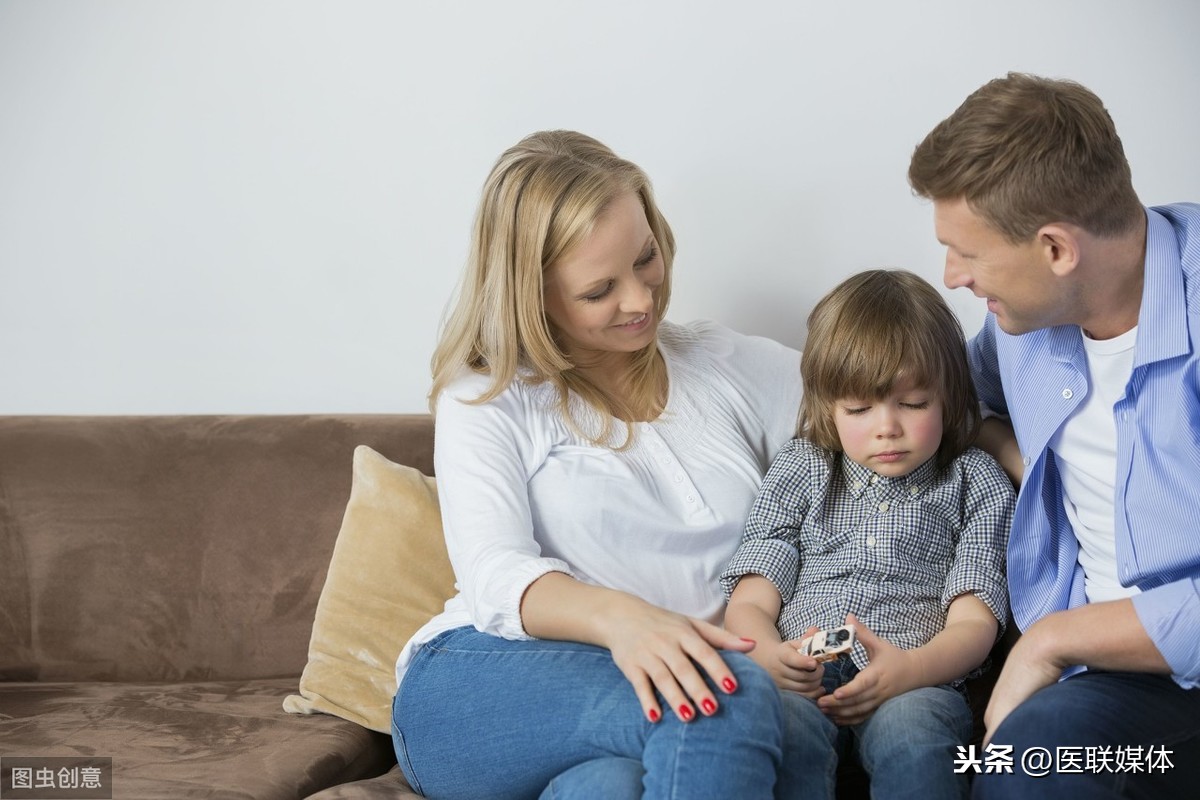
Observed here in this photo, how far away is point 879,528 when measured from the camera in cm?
175

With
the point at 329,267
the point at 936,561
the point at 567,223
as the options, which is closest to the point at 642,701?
the point at 936,561

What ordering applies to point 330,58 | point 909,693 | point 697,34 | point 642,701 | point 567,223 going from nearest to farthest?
1. point 642,701
2. point 909,693
3. point 567,223
4. point 697,34
5. point 330,58

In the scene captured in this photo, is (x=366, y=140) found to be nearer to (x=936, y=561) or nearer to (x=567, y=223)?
(x=567, y=223)

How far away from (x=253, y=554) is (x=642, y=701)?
45.4 inches

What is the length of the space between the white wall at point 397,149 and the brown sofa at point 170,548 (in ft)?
0.76

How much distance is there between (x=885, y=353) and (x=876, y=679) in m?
0.46

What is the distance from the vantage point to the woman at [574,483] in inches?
57.7

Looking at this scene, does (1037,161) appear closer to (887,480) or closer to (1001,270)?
(1001,270)

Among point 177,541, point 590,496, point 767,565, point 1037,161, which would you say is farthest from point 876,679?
point 177,541

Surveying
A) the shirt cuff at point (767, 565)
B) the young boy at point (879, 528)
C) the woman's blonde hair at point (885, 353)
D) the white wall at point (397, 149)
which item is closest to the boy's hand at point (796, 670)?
the young boy at point (879, 528)

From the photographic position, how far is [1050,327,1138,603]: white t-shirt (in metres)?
1.55

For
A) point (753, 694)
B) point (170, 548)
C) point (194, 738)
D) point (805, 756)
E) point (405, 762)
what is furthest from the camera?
point (170, 548)

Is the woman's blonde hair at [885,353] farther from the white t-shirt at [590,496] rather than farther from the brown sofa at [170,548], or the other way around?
the brown sofa at [170,548]

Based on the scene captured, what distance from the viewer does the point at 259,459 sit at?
2.29m
